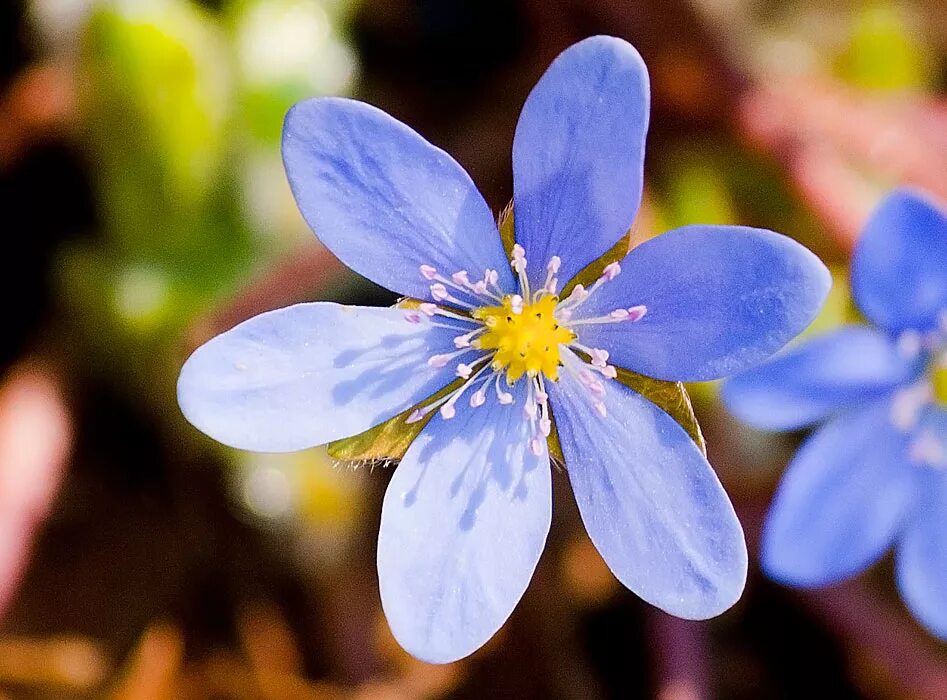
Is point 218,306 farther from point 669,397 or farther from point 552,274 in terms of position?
point 669,397

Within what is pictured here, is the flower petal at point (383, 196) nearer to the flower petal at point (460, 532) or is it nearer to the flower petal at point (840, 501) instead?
the flower petal at point (460, 532)

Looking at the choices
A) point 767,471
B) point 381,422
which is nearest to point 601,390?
point 381,422

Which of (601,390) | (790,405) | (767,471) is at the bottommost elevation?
(767,471)

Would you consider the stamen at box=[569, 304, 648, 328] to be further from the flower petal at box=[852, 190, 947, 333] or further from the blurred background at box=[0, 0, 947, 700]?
the blurred background at box=[0, 0, 947, 700]

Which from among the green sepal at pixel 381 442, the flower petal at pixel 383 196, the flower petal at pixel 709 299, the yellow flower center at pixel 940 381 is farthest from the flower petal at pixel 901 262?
the green sepal at pixel 381 442

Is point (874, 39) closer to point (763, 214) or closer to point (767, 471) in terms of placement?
point (763, 214)

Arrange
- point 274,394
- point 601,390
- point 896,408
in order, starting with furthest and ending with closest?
point 896,408, point 601,390, point 274,394

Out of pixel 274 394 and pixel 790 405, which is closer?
pixel 274 394
